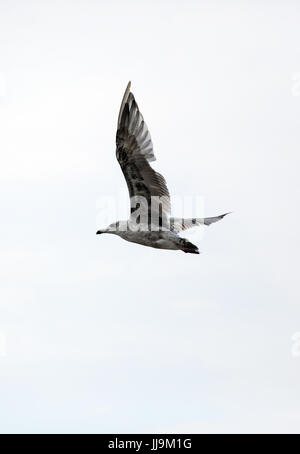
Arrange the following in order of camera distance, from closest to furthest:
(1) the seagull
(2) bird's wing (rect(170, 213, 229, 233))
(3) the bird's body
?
1. (3) the bird's body
2. (1) the seagull
3. (2) bird's wing (rect(170, 213, 229, 233))

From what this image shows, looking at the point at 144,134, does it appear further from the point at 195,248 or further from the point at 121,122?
the point at 195,248

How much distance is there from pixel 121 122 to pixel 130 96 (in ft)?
2.06

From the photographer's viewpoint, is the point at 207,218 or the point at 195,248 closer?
the point at 195,248

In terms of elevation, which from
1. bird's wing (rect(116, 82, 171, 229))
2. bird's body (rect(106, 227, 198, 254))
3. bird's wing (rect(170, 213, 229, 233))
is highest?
bird's wing (rect(116, 82, 171, 229))

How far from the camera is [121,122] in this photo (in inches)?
1185

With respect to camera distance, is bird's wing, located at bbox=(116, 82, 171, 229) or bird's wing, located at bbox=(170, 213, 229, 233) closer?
bird's wing, located at bbox=(116, 82, 171, 229)

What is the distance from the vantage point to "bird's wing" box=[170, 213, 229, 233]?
3083 centimetres

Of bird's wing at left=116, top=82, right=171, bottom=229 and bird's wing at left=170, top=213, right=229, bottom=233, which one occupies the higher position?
bird's wing at left=116, top=82, right=171, bottom=229

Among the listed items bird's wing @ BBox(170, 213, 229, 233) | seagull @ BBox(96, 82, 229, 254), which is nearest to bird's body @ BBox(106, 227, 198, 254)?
seagull @ BBox(96, 82, 229, 254)

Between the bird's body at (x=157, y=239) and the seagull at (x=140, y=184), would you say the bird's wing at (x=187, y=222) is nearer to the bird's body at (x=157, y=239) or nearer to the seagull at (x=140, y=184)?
the seagull at (x=140, y=184)

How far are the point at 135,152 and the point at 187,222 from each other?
2.29 meters

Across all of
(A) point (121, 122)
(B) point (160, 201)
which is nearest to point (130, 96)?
(A) point (121, 122)

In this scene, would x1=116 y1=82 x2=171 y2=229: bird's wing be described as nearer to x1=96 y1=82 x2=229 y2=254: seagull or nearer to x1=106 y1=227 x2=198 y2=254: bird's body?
x1=96 y1=82 x2=229 y2=254: seagull

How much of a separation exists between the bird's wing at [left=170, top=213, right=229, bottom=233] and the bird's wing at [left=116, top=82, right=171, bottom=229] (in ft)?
3.21
